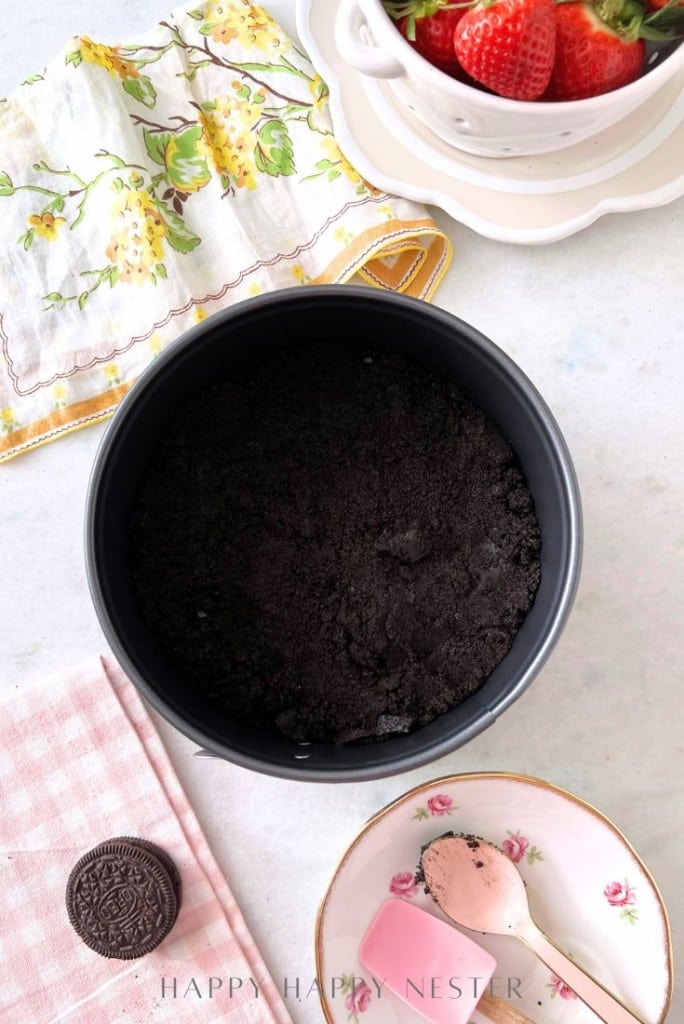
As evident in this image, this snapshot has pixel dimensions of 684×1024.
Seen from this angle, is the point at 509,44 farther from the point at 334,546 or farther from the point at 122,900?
the point at 122,900

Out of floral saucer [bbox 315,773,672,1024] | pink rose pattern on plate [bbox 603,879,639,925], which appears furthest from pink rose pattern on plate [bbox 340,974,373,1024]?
pink rose pattern on plate [bbox 603,879,639,925]

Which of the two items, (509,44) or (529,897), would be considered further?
(529,897)

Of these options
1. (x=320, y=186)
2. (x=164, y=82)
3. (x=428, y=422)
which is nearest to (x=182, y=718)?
(x=428, y=422)

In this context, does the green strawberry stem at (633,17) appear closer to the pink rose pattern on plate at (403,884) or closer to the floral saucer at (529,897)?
the floral saucer at (529,897)

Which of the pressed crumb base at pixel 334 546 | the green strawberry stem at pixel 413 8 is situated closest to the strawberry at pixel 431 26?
the green strawberry stem at pixel 413 8

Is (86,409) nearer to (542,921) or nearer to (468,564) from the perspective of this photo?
(468,564)

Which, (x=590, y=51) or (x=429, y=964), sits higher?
(x=590, y=51)

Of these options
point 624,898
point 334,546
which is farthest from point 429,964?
point 334,546

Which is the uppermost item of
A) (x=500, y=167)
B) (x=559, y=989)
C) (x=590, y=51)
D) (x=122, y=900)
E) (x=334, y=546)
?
(x=590, y=51)
